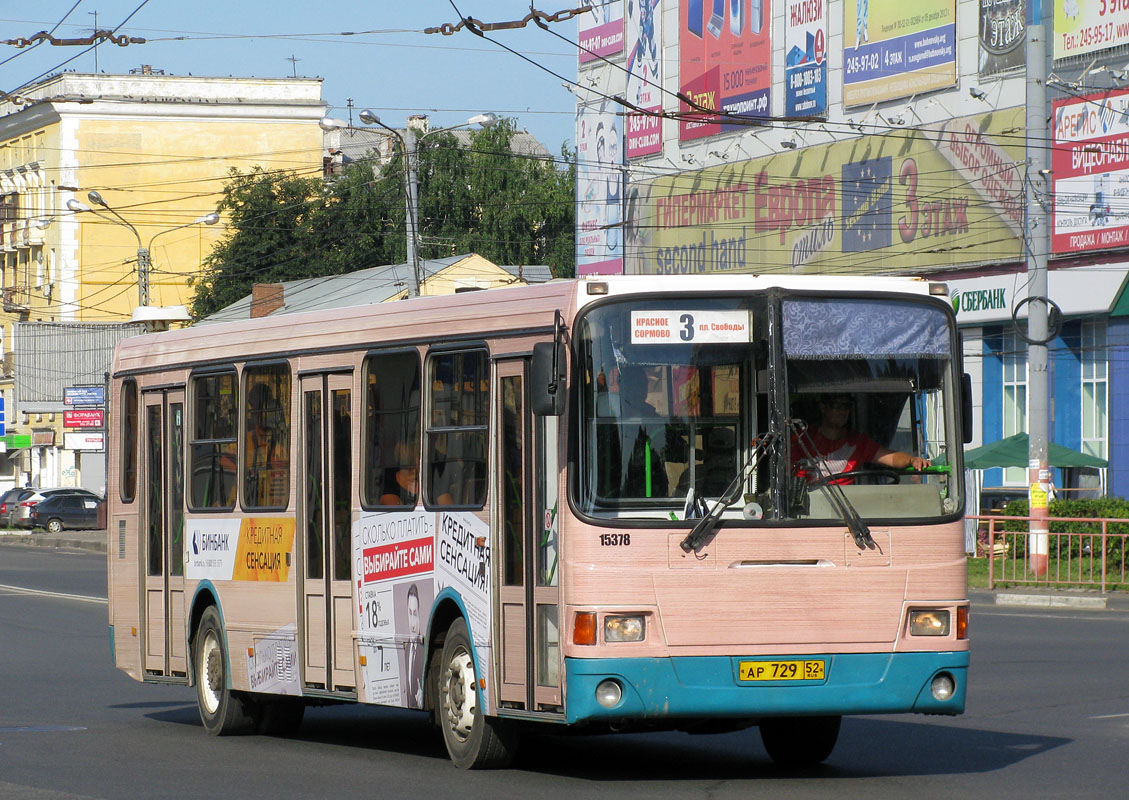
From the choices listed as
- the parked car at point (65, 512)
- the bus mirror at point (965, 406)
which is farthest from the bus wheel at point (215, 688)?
the parked car at point (65, 512)

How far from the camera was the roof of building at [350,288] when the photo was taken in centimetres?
6750

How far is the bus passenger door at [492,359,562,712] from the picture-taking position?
32.8 ft

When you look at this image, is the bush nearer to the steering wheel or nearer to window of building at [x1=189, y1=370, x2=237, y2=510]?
window of building at [x1=189, y1=370, x2=237, y2=510]

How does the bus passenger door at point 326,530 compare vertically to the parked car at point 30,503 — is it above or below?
above

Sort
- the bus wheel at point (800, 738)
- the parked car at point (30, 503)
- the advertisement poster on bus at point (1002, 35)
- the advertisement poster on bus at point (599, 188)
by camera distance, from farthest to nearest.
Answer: the parked car at point (30, 503) < the advertisement poster on bus at point (599, 188) < the advertisement poster on bus at point (1002, 35) < the bus wheel at point (800, 738)

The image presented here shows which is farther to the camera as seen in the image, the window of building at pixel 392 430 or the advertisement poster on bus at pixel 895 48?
the advertisement poster on bus at pixel 895 48

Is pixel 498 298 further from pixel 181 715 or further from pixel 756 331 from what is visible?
pixel 181 715

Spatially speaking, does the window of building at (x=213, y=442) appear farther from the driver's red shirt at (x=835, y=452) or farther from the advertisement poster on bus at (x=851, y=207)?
the advertisement poster on bus at (x=851, y=207)

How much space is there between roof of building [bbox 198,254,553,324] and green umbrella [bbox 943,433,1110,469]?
29.1 meters

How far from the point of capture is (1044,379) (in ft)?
96.3

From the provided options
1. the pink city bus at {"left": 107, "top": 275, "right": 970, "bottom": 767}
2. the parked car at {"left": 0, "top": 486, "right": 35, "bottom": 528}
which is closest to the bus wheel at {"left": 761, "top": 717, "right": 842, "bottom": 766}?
the pink city bus at {"left": 107, "top": 275, "right": 970, "bottom": 767}

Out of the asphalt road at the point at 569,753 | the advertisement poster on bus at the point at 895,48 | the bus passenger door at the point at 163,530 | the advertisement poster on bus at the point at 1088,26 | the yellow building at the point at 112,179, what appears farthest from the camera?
the yellow building at the point at 112,179

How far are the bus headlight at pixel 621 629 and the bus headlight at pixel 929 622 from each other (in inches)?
56.0

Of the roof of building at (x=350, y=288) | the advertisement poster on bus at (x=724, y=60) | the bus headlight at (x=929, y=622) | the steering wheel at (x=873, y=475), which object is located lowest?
the bus headlight at (x=929, y=622)
